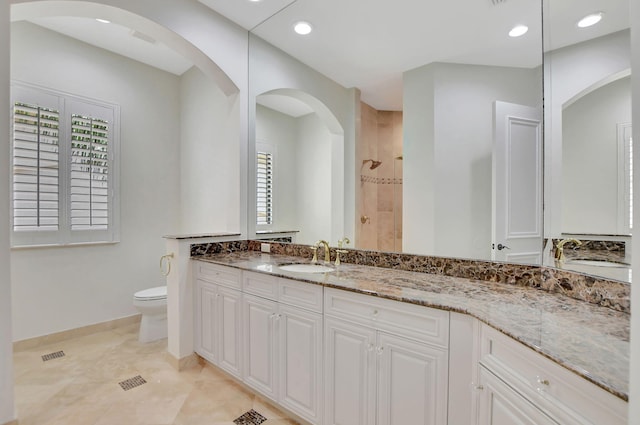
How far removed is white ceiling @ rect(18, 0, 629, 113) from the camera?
4.72ft

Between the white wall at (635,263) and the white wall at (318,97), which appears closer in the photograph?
the white wall at (635,263)

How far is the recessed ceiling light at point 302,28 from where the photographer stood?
240cm

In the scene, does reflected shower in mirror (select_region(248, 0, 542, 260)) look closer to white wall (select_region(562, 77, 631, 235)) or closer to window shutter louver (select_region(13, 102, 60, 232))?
white wall (select_region(562, 77, 631, 235))

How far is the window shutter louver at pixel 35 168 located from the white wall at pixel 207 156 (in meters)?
1.14

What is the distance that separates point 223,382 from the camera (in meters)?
2.17

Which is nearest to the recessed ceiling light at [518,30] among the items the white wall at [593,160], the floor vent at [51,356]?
the white wall at [593,160]

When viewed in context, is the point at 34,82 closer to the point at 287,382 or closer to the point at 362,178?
the point at 362,178

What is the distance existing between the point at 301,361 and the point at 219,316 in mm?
796

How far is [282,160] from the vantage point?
2.78 metres

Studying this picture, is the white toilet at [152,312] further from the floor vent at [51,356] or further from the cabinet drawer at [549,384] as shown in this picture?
the cabinet drawer at [549,384]

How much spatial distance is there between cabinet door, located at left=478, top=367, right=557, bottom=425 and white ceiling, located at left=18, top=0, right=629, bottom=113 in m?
1.41

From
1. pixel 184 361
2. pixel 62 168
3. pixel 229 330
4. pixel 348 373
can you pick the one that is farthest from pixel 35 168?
pixel 348 373

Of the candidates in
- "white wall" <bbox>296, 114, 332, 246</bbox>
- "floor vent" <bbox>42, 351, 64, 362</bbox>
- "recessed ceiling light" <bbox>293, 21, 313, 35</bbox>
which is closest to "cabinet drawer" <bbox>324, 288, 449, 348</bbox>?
"white wall" <bbox>296, 114, 332, 246</bbox>

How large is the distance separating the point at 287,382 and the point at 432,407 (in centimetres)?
82
